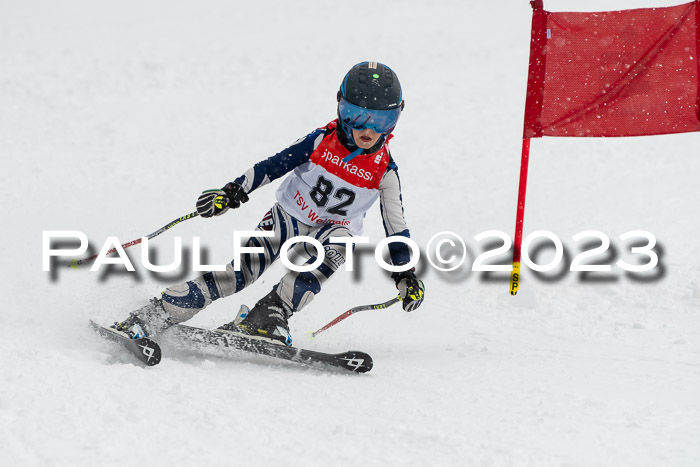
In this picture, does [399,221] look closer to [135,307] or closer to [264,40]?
[135,307]

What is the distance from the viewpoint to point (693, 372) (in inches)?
158

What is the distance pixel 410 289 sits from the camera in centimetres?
439

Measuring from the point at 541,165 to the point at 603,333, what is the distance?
4.92 metres

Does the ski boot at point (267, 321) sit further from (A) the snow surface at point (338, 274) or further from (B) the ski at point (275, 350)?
(A) the snow surface at point (338, 274)

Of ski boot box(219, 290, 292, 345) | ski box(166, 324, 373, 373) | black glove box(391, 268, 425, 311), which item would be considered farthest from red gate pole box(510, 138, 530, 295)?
ski boot box(219, 290, 292, 345)

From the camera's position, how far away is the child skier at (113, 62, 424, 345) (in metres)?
4.32

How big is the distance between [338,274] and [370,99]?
2824 mm

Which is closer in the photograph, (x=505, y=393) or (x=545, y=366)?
(x=505, y=393)

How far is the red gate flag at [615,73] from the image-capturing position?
5180mm

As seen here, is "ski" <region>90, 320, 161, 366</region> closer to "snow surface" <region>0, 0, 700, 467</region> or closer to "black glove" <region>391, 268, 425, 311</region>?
"snow surface" <region>0, 0, 700, 467</region>

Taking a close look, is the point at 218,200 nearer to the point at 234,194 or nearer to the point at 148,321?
the point at 234,194

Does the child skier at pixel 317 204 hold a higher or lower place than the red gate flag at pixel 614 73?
lower

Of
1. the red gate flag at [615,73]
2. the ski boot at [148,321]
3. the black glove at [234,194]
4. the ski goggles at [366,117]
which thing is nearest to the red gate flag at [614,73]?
the red gate flag at [615,73]

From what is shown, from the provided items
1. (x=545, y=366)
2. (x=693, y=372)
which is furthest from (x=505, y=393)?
(x=693, y=372)
